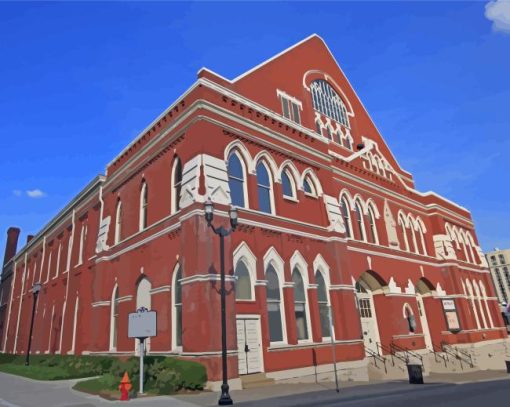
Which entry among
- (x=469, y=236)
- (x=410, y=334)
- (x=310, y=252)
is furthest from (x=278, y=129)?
(x=469, y=236)

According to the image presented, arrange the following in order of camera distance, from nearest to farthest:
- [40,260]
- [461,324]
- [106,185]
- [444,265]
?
[106,185]
[461,324]
[444,265]
[40,260]

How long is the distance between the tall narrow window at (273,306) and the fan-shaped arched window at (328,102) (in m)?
14.7

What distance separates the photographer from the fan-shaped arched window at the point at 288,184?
19116mm

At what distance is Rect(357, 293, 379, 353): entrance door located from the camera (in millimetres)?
22109

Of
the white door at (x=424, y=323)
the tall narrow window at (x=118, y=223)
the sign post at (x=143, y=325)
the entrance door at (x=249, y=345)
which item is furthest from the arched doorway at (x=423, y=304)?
the sign post at (x=143, y=325)

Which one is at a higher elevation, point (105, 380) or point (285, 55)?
point (285, 55)

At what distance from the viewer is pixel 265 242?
53.8ft

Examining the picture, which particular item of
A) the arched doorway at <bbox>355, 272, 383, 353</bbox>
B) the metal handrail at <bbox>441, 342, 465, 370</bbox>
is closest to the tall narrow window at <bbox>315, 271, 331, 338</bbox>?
the arched doorway at <bbox>355, 272, 383, 353</bbox>

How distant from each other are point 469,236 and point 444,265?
9491 millimetres

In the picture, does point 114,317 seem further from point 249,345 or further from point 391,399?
point 391,399

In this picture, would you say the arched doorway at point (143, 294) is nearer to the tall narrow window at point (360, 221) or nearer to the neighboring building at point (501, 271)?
the tall narrow window at point (360, 221)

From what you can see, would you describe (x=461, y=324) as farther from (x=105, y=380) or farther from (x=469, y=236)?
(x=105, y=380)

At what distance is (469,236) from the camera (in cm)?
3800

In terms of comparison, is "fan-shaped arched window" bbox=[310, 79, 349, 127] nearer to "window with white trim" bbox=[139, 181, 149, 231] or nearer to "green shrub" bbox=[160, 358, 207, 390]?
"window with white trim" bbox=[139, 181, 149, 231]
